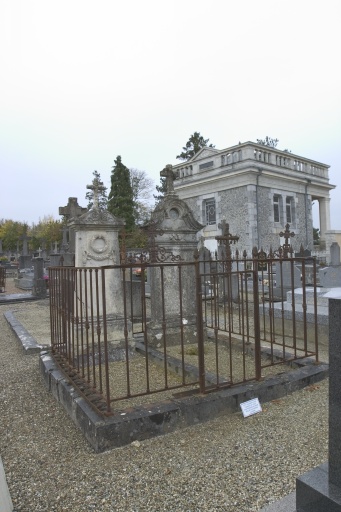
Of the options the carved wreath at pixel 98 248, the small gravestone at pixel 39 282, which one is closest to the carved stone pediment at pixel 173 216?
the carved wreath at pixel 98 248

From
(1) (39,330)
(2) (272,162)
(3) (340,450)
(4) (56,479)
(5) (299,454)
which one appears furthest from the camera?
(2) (272,162)

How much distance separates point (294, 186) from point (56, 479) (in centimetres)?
2211

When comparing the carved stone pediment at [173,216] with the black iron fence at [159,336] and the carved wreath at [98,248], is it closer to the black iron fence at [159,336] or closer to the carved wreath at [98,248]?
the black iron fence at [159,336]

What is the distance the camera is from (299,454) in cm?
247

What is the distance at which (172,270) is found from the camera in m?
5.98

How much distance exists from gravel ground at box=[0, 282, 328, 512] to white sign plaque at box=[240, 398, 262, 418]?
6cm

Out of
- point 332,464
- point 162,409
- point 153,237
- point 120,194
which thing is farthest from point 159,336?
point 120,194

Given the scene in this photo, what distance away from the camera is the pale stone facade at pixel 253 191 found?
755 inches

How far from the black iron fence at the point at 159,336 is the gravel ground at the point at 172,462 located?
0.40 m

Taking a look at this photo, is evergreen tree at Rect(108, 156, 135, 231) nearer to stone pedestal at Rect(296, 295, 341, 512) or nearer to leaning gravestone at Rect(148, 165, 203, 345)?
leaning gravestone at Rect(148, 165, 203, 345)

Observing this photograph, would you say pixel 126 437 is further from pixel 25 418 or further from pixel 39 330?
pixel 39 330

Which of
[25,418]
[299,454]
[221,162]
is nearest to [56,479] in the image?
[25,418]

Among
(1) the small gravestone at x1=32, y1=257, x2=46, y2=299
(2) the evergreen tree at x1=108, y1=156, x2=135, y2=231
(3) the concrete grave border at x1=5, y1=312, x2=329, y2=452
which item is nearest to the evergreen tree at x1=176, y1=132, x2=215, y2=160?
(2) the evergreen tree at x1=108, y1=156, x2=135, y2=231

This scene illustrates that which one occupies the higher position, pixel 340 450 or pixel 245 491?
pixel 340 450
